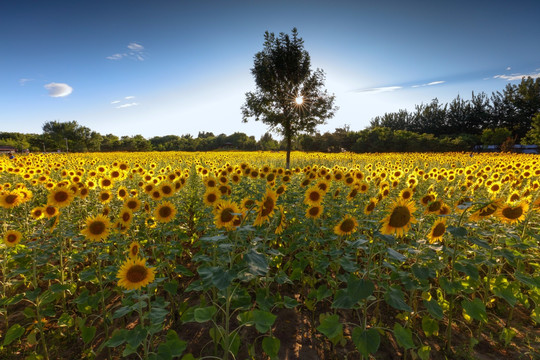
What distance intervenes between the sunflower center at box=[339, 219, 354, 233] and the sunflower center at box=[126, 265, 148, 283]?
7.27 feet

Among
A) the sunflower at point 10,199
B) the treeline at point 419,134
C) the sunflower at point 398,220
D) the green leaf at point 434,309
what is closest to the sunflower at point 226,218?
the sunflower at point 398,220

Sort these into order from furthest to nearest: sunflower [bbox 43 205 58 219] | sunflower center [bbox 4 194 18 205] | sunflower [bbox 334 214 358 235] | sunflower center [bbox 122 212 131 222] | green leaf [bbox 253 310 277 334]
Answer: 1. sunflower center [bbox 4 194 18 205]
2. sunflower [bbox 43 205 58 219]
3. sunflower center [bbox 122 212 131 222]
4. sunflower [bbox 334 214 358 235]
5. green leaf [bbox 253 310 277 334]

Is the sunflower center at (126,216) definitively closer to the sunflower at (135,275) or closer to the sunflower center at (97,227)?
the sunflower center at (97,227)

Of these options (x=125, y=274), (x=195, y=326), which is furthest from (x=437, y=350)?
(x=125, y=274)

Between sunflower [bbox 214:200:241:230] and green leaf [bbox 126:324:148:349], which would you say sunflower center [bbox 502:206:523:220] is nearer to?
sunflower [bbox 214:200:241:230]

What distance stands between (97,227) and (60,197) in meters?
1.03

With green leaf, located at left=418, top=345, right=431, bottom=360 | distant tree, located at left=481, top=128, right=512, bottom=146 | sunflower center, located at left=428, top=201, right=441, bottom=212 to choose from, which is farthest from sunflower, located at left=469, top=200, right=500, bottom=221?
distant tree, located at left=481, top=128, right=512, bottom=146

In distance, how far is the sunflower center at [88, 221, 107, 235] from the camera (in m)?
3.13

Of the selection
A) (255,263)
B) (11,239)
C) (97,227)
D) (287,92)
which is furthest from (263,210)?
(287,92)

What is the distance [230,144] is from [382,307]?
7077cm

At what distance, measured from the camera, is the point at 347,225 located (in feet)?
9.87

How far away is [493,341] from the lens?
2.93m

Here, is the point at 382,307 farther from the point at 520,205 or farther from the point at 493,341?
the point at 520,205

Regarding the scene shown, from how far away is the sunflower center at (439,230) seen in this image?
8.91ft
